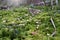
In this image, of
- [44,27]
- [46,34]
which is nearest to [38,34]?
[46,34]

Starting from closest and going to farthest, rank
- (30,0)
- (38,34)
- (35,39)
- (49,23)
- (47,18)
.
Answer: (35,39) → (38,34) → (49,23) → (47,18) → (30,0)

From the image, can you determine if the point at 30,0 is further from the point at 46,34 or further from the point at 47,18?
the point at 46,34

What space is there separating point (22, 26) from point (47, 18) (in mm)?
1725

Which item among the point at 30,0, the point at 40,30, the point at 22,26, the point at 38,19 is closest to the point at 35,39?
the point at 40,30

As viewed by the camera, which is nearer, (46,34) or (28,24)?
(46,34)

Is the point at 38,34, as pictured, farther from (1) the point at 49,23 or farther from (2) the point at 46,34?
(1) the point at 49,23

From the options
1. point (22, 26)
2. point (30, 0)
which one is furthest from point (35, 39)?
point (30, 0)

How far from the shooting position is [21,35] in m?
6.55

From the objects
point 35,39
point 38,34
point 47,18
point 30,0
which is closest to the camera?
point 35,39

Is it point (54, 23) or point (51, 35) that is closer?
point (51, 35)

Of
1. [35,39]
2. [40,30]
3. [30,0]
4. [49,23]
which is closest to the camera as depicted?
[35,39]

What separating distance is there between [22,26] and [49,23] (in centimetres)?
147

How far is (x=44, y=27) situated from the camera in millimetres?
7625

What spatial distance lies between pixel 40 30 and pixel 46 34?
549mm
